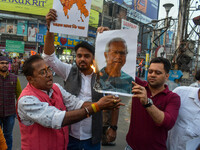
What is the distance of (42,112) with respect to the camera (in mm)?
1236

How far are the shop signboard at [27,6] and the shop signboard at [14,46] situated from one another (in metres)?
3.74

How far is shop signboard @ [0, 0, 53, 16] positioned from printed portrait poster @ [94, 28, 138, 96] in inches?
815

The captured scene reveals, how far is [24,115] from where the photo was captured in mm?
1279

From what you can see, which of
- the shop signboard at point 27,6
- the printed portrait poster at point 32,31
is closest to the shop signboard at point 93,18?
the shop signboard at point 27,6

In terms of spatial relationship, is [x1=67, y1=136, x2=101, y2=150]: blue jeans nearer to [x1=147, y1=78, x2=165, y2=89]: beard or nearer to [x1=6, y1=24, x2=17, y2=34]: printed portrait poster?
[x1=147, y1=78, x2=165, y2=89]: beard

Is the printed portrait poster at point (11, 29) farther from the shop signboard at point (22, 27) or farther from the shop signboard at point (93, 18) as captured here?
the shop signboard at point (93, 18)

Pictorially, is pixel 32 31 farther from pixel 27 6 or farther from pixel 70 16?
pixel 70 16

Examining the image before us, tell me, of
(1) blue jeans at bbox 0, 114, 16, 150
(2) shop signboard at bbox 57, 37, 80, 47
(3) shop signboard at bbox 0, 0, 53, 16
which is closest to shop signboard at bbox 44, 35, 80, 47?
(2) shop signboard at bbox 57, 37, 80, 47

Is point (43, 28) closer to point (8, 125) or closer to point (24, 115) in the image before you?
point (8, 125)

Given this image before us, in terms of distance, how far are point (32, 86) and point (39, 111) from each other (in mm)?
277

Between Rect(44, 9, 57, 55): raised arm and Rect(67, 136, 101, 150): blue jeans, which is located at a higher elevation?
Rect(44, 9, 57, 55): raised arm

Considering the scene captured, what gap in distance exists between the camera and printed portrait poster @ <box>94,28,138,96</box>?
49.8 inches

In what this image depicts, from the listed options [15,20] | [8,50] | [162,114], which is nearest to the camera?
[162,114]

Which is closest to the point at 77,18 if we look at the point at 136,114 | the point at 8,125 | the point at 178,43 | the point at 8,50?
the point at 136,114
